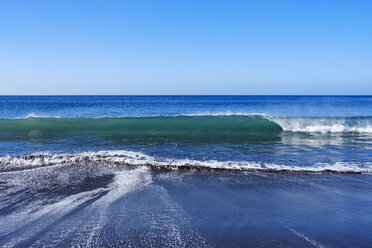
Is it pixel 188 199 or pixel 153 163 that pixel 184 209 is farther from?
pixel 153 163

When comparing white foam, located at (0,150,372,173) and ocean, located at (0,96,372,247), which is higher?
white foam, located at (0,150,372,173)

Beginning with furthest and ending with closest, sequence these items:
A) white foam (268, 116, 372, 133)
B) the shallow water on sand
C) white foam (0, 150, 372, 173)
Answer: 1. white foam (268, 116, 372, 133)
2. white foam (0, 150, 372, 173)
3. the shallow water on sand

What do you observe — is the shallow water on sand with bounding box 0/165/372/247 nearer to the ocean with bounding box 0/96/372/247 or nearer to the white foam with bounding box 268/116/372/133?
the ocean with bounding box 0/96/372/247

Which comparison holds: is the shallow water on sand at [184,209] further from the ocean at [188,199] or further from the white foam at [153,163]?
the white foam at [153,163]

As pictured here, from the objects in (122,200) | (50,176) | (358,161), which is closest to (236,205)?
(122,200)

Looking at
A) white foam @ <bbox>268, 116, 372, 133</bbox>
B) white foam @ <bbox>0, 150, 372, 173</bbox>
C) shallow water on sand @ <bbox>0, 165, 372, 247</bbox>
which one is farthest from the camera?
white foam @ <bbox>268, 116, 372, 133</bbox>

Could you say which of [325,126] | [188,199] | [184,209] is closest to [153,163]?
[188,199]

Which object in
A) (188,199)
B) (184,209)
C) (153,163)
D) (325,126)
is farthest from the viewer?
(325,126)

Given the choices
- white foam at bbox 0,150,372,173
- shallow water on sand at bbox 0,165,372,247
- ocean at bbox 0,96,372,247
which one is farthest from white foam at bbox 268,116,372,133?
shallow water on sand at bbox 0,165,372,247

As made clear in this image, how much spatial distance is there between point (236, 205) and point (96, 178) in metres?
3.80

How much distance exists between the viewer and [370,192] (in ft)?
18.6

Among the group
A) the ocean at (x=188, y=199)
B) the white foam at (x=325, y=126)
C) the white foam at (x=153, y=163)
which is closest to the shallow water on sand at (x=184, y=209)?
the ocean at (x=188, y=199)

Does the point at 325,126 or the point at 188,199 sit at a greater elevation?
the point at 325,126

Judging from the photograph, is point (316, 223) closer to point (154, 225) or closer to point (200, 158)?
point (154, 225)
